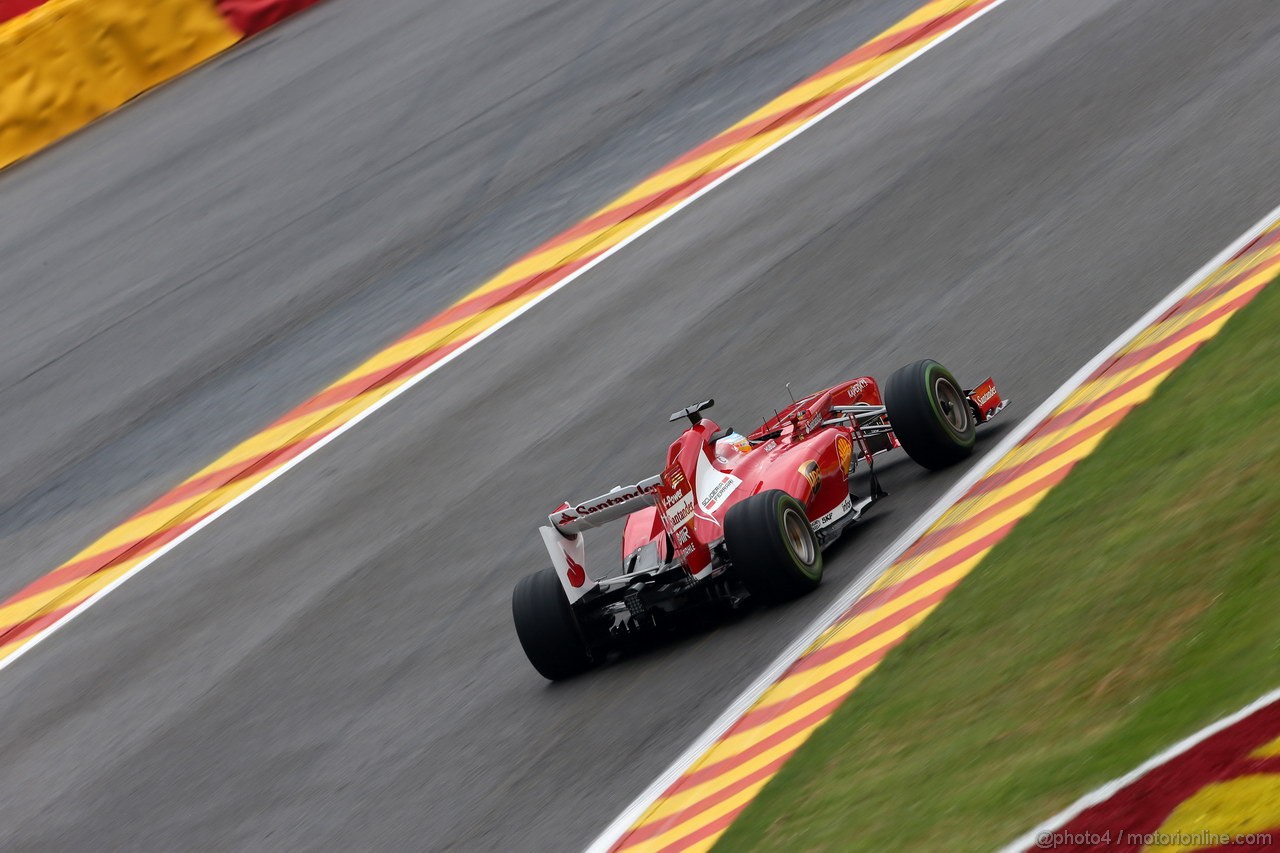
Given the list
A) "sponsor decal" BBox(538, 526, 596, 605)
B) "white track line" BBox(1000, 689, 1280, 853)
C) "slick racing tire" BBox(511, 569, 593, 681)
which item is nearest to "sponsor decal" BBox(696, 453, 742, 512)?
"sponsor decal" BBox(538, 526, 596, 605)

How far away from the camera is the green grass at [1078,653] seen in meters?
5.18

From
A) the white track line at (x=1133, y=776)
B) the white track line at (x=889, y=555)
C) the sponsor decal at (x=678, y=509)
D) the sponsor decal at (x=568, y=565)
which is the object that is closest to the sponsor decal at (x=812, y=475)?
the white track line at (x=889, y=555)

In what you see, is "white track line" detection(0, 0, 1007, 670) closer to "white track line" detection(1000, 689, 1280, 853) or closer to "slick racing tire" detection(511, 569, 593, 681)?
"slick racing tire" detection(511, 569, 593, 681)

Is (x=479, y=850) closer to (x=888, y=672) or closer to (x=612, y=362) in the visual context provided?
(x=888, y=672)

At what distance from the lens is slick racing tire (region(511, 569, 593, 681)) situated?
344 inches

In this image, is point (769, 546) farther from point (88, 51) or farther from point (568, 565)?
point (88, 51)

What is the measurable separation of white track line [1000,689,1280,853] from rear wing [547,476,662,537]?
408 cm

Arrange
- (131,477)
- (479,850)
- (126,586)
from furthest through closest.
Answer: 1. (131,477)
2. (126,586)
3. (479,850)

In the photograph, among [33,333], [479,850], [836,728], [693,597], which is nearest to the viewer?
[836,728]

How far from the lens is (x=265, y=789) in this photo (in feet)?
29.1

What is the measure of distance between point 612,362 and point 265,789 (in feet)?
16.1

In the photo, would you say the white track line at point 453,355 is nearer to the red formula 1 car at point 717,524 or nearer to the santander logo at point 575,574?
the red formula 1 car at point 717,524

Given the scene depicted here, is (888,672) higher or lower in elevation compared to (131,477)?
lower

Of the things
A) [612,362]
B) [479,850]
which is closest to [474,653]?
[479,850]
